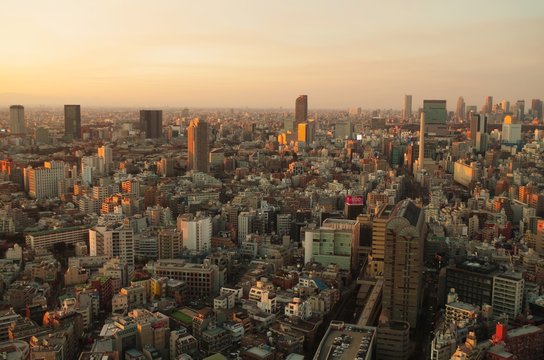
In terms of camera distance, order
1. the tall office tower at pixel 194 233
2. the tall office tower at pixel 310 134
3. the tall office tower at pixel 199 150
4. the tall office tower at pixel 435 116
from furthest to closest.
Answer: the tall office tower at pixel 435 116 → the tall office tower at pixel 310 134 → the tall office tower at pixel 199 150 → the tall office tower at pixel 194 233

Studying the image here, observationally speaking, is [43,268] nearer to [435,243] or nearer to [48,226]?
[48,226]

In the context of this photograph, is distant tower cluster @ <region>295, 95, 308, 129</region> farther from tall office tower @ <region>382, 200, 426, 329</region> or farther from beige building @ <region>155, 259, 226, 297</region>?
tall office tower @ <region>382, 200, 426, 329</region>

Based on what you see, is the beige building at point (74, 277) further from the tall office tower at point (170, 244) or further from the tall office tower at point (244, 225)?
the tall office tower at point (244, 225)

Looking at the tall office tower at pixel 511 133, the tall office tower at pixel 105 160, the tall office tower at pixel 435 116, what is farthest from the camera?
the tall office tower at pixel 435 116

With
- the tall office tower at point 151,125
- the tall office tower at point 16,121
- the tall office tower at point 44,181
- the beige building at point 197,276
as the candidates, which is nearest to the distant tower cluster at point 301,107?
the tall office tower at point 151,125

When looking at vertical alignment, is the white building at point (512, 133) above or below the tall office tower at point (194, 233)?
above

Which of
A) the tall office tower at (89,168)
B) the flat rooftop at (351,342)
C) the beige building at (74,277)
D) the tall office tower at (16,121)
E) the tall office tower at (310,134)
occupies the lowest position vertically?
the beige building at (74,277)

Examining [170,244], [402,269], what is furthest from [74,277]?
[402,269]

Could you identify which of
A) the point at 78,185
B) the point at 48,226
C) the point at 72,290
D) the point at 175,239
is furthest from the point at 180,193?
the point at 72,290
